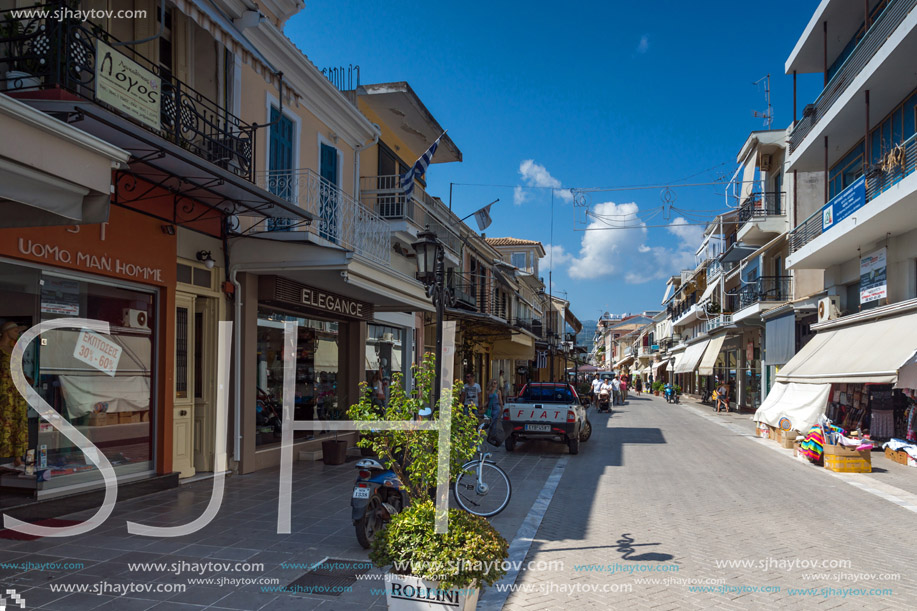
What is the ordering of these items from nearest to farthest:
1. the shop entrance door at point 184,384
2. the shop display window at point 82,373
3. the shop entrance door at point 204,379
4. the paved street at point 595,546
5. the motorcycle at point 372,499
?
the paved street at point 595,546 → the motorcycle at point 372,499 → the shop display window at point 82,373 → the shop entrance door at point 184,384 → the shop entrance door at point 204,379

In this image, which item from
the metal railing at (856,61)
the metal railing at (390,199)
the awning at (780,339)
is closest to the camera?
the metal railing at (856,61)

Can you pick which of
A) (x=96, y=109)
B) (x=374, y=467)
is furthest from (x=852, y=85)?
(x=96, y=109)

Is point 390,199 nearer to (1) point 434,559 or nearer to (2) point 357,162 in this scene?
(2) point 357,162

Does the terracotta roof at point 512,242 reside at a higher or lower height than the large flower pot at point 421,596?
higher

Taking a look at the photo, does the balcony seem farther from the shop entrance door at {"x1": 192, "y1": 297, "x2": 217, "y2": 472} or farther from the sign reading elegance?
the sign reading elegance

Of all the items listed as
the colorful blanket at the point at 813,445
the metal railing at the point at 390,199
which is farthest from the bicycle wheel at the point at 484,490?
the metal railing at the point at 390,199

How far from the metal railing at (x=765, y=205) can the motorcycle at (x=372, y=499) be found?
22.6 m

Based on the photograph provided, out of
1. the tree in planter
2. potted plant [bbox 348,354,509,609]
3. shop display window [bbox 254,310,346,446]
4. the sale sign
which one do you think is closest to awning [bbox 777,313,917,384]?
the tree in planter

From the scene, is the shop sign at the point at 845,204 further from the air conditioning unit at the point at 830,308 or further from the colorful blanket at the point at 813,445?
the colorful blanket at the point at 813,445

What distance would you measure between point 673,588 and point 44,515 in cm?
655

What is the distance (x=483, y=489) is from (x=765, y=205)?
22.8 m

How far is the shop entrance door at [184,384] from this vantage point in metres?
9.48

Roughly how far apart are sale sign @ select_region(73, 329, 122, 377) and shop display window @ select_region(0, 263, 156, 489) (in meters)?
0.01

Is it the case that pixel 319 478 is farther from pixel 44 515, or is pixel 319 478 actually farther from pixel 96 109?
pixel 96 109
